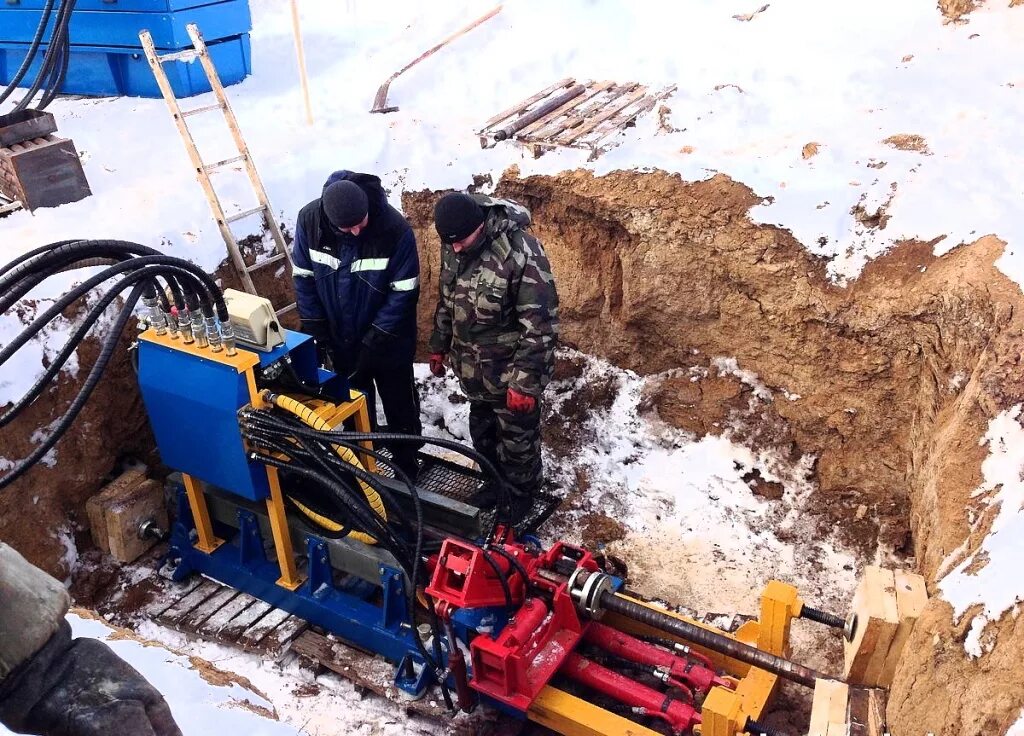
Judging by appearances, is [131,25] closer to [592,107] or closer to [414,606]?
[592,107]

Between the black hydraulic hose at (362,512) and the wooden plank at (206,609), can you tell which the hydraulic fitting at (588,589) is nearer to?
the black hydraulic hose at (362,512)

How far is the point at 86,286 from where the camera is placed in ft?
12.4

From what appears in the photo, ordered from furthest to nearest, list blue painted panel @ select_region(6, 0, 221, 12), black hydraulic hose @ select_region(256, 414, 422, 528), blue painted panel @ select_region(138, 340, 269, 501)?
blue painted panel @ select_region(6, 0, 221, 12) → blue painted panel @ select_region(138, 340, 269, 501) → black hydraulic hose @ select_region(256, 414, 422, 528)

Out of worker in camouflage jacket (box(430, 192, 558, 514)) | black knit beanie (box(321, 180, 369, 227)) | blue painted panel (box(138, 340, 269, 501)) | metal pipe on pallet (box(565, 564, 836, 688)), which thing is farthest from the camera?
worker in camouflage jacket (box(430, 192, 558, 514))

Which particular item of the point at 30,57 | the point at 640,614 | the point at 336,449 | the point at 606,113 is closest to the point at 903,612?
the point at 640,614

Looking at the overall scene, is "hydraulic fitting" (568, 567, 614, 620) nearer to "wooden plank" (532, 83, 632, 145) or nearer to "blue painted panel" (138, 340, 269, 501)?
"blue painted panel" (138, 340, 269, 501)

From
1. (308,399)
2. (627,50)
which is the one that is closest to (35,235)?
(308,399)

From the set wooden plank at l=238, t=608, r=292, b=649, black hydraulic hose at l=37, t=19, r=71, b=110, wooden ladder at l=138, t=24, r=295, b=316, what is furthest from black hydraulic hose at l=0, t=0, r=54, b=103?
wooden plank at l=238, t=608, r=292, b=649

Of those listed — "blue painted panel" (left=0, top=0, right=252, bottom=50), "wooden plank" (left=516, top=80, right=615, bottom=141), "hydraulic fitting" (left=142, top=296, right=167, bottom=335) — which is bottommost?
"hydraulic fitting" (left=142, top=296, right=167, bottom=335)

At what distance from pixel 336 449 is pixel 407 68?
217 inches

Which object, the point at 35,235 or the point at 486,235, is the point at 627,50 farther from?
the point at 35,235

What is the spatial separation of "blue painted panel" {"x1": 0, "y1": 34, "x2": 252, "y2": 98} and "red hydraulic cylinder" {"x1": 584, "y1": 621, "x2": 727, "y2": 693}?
22.1ft

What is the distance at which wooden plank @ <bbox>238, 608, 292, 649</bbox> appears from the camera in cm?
467

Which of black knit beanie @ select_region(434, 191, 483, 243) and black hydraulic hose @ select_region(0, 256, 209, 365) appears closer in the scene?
black hydraulic hose @ select_region(0, 256, 209, 365)
